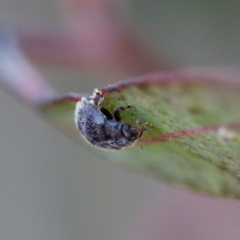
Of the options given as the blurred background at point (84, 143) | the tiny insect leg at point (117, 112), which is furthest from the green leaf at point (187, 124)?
the blurred background at point (84, 143)

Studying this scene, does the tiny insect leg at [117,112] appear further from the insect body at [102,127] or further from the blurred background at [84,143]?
the blurred background at [84,143]

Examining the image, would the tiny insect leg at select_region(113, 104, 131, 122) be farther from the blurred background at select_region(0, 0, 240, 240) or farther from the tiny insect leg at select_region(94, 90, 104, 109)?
the blurred background at select_region(0, 0, 240, 240)

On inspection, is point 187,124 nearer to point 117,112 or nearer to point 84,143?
point 117,112

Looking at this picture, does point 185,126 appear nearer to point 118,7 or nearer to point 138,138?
point 138,138

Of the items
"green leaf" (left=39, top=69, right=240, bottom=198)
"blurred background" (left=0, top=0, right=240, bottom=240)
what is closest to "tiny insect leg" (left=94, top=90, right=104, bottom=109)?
"green leaf" (left=39, top=69, right=240, bottom=198)

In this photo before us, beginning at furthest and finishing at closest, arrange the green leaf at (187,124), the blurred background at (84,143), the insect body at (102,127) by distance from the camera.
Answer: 1. the blurred background at (84,143)
2. the insect body at (102,127)
3. the green leaf at (187,124)

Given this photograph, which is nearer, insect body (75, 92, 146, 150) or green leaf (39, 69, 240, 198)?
green leaf (39, 69, 240, 198)

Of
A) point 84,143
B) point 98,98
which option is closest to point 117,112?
point 98,98
